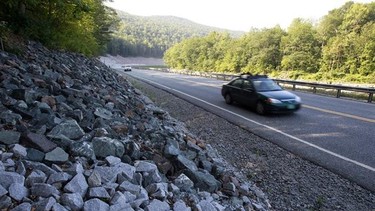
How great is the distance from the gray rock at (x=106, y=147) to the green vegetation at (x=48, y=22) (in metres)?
5.96

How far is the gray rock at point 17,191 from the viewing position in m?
2.74

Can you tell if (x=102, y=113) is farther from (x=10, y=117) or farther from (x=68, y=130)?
(x=10, y=117)

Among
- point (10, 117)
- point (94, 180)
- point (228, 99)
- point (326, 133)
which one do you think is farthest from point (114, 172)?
point (228, 99)

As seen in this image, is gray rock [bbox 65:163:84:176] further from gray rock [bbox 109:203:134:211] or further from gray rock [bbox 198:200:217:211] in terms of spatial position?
gray rock [bbox 198:200:217:211]

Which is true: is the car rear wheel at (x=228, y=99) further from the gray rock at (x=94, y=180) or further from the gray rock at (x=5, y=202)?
the gray rock at (x=5, y=202)

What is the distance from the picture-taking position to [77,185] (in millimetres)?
3061

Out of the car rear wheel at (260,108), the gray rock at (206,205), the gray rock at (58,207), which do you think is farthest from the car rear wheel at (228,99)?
the gray rock at (58,207)

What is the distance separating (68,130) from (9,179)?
4.79 feet

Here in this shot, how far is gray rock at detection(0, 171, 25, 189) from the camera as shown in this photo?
9.34 ft

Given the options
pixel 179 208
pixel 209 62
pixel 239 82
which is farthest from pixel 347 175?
pixel 209 62

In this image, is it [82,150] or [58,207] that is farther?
[82,150]

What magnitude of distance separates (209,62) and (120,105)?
77.8 meters

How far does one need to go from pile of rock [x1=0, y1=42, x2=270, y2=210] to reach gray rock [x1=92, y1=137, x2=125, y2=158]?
0.01 meters

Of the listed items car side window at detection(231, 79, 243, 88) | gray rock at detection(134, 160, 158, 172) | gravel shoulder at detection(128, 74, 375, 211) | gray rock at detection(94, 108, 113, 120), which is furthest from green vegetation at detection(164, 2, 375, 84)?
gray rock at detection(134, 160, 158, 172)
